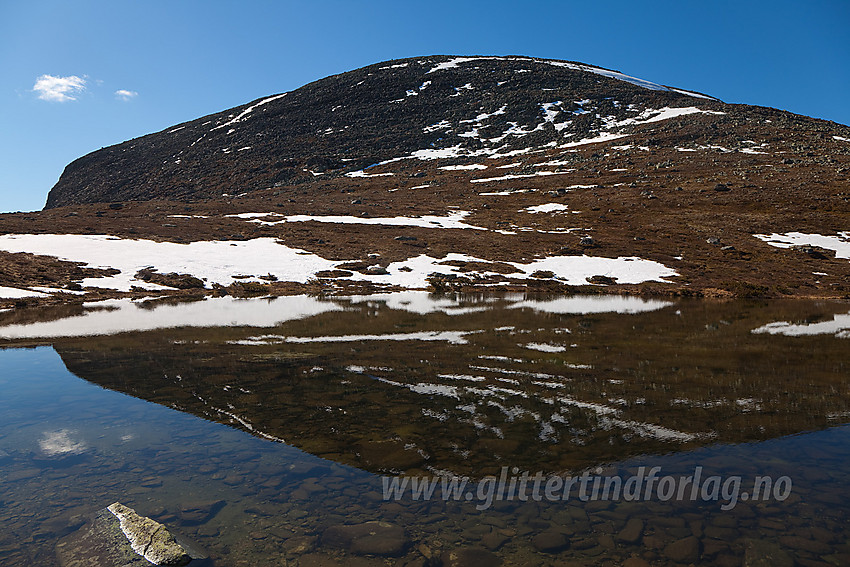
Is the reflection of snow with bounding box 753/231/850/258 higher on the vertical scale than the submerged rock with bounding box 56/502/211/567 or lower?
higher

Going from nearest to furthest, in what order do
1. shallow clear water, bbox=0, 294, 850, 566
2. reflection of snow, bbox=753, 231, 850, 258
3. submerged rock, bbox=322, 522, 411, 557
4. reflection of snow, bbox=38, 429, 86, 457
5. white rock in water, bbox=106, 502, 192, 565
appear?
1. white rock in water, bbox=106, 502, 192, 565
2. submerged rock, bbox=322, 522, 411, 557
3. shallow clear water, bbox=0, 294, 850, 566
4. reflection of snow, bbox=38, 429, 86, 457
5. reflection of snow, bbox=753, 231, 850, 258

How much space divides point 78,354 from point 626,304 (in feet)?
100

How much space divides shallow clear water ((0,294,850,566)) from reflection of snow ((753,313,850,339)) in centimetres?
192

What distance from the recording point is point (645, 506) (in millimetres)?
6938

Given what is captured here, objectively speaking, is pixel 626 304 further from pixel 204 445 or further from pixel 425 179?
pixel 425 179

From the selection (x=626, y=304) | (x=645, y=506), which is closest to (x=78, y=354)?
(x=645, y=506)

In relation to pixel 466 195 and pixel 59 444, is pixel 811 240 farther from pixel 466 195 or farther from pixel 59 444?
pixel 59 444

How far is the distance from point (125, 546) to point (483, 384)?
9.20 meters

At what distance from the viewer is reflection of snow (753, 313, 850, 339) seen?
21.6 meters

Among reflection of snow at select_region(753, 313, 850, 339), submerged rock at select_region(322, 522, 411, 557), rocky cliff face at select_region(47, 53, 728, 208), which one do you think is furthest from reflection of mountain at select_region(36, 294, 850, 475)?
rocky cliff face at select_region(47, 53, 728, 208)

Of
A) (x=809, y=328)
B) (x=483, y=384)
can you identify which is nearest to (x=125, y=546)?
(x=483, y=384)

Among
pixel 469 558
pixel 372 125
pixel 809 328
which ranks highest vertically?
pixel 372 125

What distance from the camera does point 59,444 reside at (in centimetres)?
938

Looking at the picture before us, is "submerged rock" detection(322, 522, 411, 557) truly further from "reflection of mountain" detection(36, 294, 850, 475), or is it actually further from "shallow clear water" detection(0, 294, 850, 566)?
"reflection of mountain" detection(36, 294, 850, 475)
